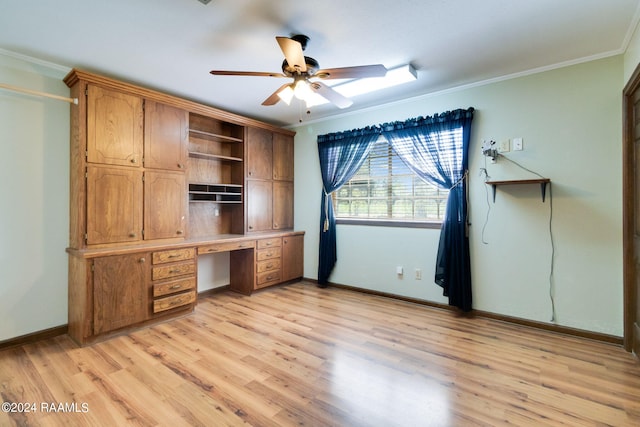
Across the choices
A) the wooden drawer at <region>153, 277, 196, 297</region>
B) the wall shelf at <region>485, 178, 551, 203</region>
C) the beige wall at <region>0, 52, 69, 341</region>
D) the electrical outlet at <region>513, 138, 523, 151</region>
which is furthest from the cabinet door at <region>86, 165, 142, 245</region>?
the electrical outlet at <region>513, 138, 523, 151</region>

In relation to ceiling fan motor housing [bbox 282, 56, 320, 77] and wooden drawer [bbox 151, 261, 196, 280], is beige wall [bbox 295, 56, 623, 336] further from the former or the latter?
wooden drawer [bbox 151, 261, 196, 280]

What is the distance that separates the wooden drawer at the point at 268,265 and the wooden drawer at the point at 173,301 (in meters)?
0.96

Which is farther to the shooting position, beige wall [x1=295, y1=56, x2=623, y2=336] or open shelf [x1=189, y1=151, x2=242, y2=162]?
open shelf [x1=189, y1=151, x2=242, y2=162]

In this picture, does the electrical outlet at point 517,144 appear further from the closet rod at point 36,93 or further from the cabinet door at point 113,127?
the closet rod at point 36,93

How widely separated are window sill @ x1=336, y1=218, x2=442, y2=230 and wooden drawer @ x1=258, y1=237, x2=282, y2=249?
916 mm

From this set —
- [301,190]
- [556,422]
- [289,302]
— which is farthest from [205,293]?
[556,422]

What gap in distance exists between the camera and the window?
3689 millimetres

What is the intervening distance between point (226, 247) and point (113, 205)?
50.1 inches

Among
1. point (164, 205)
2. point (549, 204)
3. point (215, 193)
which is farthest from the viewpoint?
point (215, 193)

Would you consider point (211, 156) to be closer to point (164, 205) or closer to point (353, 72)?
point (164, 205)

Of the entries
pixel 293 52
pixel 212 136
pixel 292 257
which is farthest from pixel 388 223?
pixel 212 136

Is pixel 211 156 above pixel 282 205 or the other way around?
above

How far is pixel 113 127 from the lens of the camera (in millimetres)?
2922

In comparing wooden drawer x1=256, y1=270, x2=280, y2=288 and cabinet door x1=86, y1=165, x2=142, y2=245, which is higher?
cabinet door x1=86, y1=165, x2=142, y2=245
